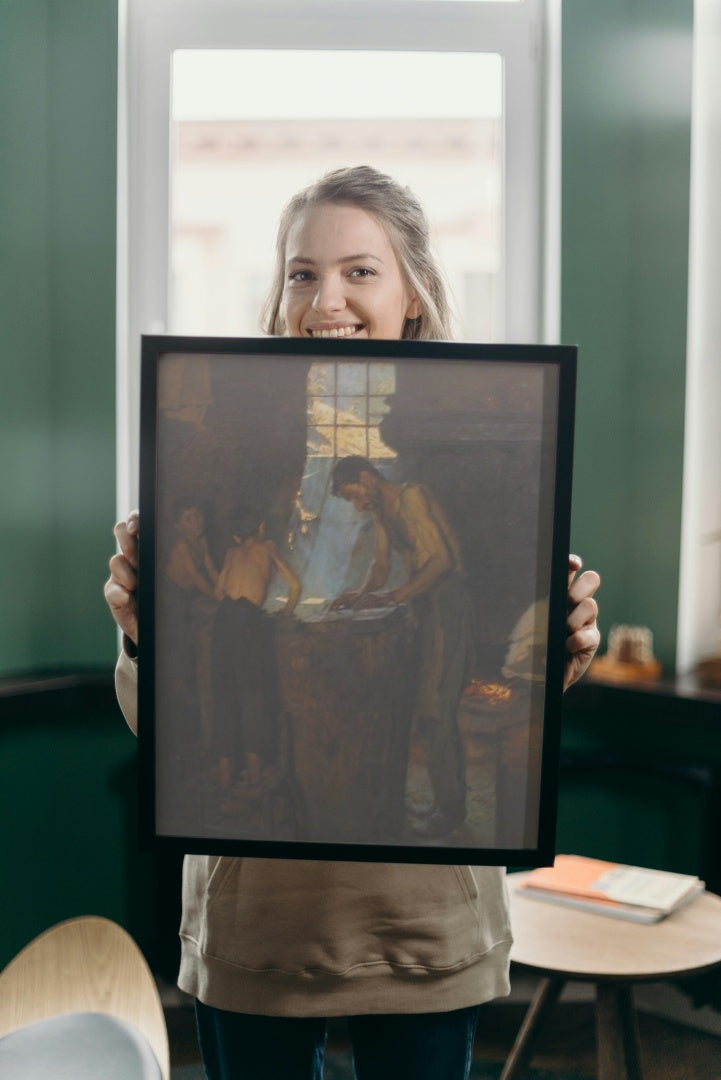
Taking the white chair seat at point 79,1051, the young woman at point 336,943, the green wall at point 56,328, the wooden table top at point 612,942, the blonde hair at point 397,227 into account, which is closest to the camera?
the white chair seat at point 79,1051

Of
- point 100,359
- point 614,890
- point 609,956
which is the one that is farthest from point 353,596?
point 100,359

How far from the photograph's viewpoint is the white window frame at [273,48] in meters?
2.47

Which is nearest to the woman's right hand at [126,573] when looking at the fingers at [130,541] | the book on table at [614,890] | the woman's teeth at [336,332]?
the fingers at [130,541]

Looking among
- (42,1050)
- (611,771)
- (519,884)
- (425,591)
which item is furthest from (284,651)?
(611,771)

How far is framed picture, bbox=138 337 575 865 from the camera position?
876 millimetres

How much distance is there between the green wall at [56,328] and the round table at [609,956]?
4.14 feet

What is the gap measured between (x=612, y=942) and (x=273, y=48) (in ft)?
6.85

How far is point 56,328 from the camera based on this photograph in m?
2.48

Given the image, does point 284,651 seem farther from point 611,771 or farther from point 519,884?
point 611,771

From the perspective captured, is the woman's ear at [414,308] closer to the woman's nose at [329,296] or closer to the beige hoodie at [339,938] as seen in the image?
the woman's nose at [329,296]

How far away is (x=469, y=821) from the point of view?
90cm

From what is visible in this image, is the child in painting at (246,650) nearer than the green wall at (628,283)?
Yes

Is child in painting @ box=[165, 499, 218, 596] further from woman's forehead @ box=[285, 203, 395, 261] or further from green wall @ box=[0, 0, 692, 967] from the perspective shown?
green wall @ box=[0, 0, 692, 967]

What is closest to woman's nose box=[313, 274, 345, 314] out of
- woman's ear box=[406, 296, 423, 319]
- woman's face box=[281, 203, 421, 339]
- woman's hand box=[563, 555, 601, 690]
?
woman's face box=[281, 203, 421, 339]
